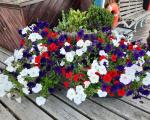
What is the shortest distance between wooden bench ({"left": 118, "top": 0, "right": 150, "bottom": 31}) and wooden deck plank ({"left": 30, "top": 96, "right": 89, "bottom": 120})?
404 cm

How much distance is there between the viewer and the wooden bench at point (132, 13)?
6141 millimetres

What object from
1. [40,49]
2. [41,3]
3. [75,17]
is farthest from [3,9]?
[40,49]

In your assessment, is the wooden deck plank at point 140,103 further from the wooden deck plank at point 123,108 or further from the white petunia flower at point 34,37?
the white petunia flower at point 34,37

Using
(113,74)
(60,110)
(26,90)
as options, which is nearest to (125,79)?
(113,74)

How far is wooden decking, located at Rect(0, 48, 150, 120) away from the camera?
2082 millimetres

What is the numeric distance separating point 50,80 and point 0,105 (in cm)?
48

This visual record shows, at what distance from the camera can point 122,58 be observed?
7.60ft

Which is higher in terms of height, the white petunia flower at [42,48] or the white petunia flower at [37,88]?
the white petunia flower at [42,48]

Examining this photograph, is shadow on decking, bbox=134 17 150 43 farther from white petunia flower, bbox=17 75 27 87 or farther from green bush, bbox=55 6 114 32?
white petunia flower, bbox=17 75 27 87

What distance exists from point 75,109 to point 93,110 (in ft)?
0.49

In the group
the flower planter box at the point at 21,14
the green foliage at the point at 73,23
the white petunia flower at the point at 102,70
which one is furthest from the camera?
the green foliage at the point at 73,23

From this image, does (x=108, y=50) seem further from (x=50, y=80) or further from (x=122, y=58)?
(x=50, y=80)

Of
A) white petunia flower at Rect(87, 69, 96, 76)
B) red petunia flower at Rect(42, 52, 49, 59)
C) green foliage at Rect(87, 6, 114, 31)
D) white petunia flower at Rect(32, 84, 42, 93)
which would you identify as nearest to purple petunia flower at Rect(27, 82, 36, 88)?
white petunia flower at Rect(32, 84, 42, 93)

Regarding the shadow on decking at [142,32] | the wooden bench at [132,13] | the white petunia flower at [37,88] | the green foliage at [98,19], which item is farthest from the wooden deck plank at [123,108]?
the wooden bench at [132,13]
